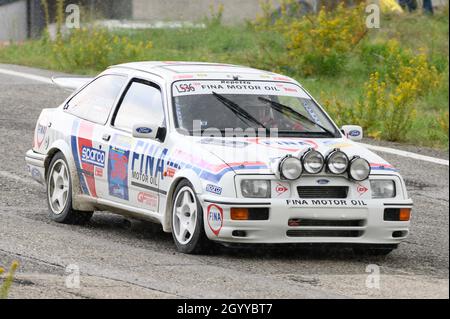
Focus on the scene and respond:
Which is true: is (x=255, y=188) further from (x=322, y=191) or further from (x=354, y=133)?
(x=354, y=133)

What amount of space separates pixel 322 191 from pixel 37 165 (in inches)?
124

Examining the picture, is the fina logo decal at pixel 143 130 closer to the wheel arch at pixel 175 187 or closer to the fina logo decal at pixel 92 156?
the wheel arch at pixel 175 187

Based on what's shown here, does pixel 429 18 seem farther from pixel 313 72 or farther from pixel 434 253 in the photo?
pixel 434 253

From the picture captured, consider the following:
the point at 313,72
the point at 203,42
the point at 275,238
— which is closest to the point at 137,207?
the point at 275,238

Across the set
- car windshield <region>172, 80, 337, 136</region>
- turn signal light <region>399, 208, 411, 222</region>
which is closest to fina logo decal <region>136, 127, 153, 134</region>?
car windshield <region>172, 80, 337, 136</region>

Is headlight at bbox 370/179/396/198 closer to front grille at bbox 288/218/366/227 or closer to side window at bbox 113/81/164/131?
front grille at bbox 288/218/366/227

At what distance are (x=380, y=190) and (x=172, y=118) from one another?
174 centimetres

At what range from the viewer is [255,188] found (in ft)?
30.4

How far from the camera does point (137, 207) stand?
33.6 ft

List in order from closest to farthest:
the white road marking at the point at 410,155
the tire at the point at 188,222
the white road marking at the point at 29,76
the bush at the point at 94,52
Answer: the tire at the point at 188,222 < the white road marking at the point at 410,155 < the white road marking at the point at 29,76 < the bush at the point at 94,52

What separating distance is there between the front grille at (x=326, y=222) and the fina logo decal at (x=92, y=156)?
2.03 meters

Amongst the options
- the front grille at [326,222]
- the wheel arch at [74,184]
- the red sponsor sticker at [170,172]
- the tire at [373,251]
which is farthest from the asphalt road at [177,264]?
the red sponsor sticker at [170,172]

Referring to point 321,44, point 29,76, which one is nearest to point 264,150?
point 321,44

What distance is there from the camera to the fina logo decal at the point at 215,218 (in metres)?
9.22
